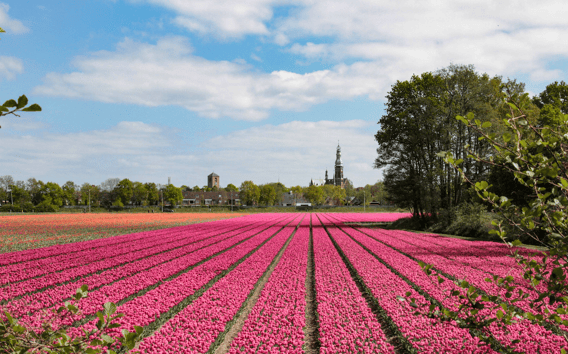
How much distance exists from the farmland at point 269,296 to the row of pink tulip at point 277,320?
24mm

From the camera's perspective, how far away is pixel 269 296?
368 inches

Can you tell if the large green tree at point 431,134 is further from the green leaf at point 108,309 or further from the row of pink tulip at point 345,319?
A: the green leaf at point 108,309

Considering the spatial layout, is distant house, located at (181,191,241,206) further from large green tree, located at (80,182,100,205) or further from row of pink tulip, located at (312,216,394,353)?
row of pink tulip, located at (312,216,394,353)

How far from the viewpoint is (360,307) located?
26.9ft

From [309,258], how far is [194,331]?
9711 millimetres

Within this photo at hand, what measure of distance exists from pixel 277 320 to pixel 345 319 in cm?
151

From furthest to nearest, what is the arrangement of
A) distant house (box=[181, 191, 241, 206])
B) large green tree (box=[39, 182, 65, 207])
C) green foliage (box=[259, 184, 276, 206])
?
distant house (box=[181, 191, 241, 206]) → green foliage (box=[259, 184, 276, 206]) → large green tree (box=[39, 182, 65, 207])

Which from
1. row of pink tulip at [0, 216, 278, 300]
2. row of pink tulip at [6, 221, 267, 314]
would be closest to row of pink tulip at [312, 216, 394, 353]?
row of pink tulip at [6, 221, 267, 314]

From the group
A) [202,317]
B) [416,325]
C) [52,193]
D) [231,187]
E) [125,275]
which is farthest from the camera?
[231,187]

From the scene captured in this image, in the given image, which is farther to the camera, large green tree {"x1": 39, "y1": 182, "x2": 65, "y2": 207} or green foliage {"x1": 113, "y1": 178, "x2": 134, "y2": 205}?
green foliage {"x1": 113, "y1": 178, "x2": 134, "y2": 205}

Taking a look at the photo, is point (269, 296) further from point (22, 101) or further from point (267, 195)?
point (267, 195)

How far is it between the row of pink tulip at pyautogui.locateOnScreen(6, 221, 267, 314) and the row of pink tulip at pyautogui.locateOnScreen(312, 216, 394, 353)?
19.4 ft

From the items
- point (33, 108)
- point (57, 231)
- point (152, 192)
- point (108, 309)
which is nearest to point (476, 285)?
point (108, 309)

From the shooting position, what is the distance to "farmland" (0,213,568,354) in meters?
6.32
